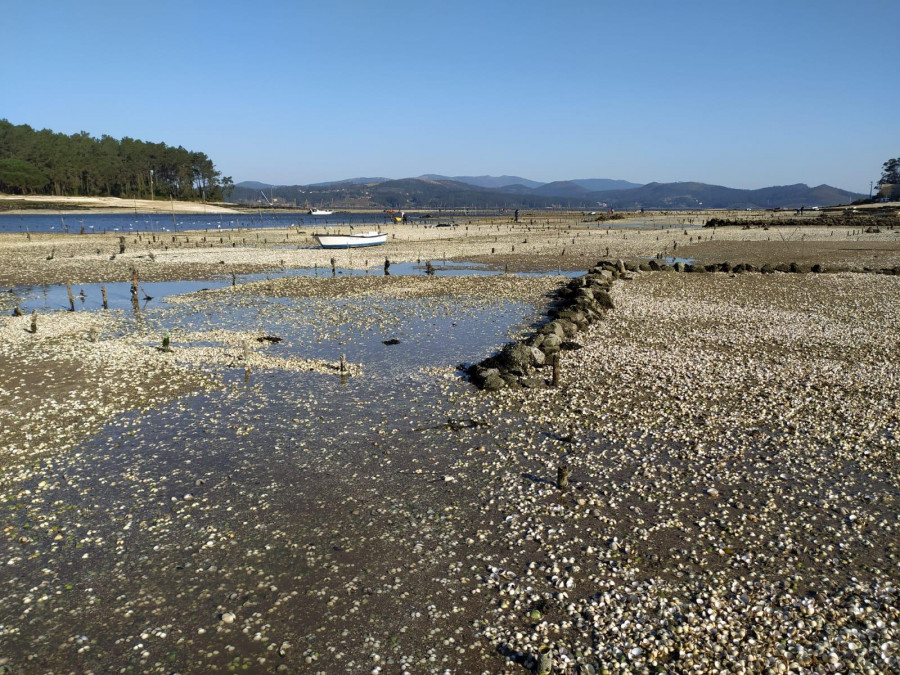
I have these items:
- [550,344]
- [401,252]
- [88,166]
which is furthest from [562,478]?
[88,166]

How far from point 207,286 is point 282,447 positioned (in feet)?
103

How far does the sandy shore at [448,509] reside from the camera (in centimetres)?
799

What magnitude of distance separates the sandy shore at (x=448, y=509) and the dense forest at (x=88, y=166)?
16834cm

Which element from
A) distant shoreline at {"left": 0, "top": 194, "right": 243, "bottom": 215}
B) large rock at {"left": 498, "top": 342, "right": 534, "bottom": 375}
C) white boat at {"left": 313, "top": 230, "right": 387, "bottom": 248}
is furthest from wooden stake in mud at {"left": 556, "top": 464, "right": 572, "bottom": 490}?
distant shoreline at {"left": 0, "top": 194, "right": 243, "bottom": 215}

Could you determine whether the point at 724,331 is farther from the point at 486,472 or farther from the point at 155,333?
the point at 155,333

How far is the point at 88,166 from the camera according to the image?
17288 cm

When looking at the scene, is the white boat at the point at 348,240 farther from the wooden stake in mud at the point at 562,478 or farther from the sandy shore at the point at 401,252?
the wooden stake in mud at the point at 562,478

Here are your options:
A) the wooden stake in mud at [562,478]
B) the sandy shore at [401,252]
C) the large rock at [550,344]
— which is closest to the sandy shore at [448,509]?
the wooden stake in mud at [562,478]

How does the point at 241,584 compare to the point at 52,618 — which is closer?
the point at 52,618

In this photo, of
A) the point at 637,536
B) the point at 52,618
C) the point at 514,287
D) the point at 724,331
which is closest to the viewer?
the point at 52,618

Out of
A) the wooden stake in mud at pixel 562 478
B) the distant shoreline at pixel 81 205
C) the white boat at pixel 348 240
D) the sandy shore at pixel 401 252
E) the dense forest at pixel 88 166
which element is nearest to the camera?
the wooden stake in mud at pixel 562 478

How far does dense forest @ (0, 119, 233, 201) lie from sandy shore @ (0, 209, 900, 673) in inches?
6628

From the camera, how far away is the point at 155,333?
86.9 ft

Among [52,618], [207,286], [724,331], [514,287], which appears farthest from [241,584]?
[207,286]
